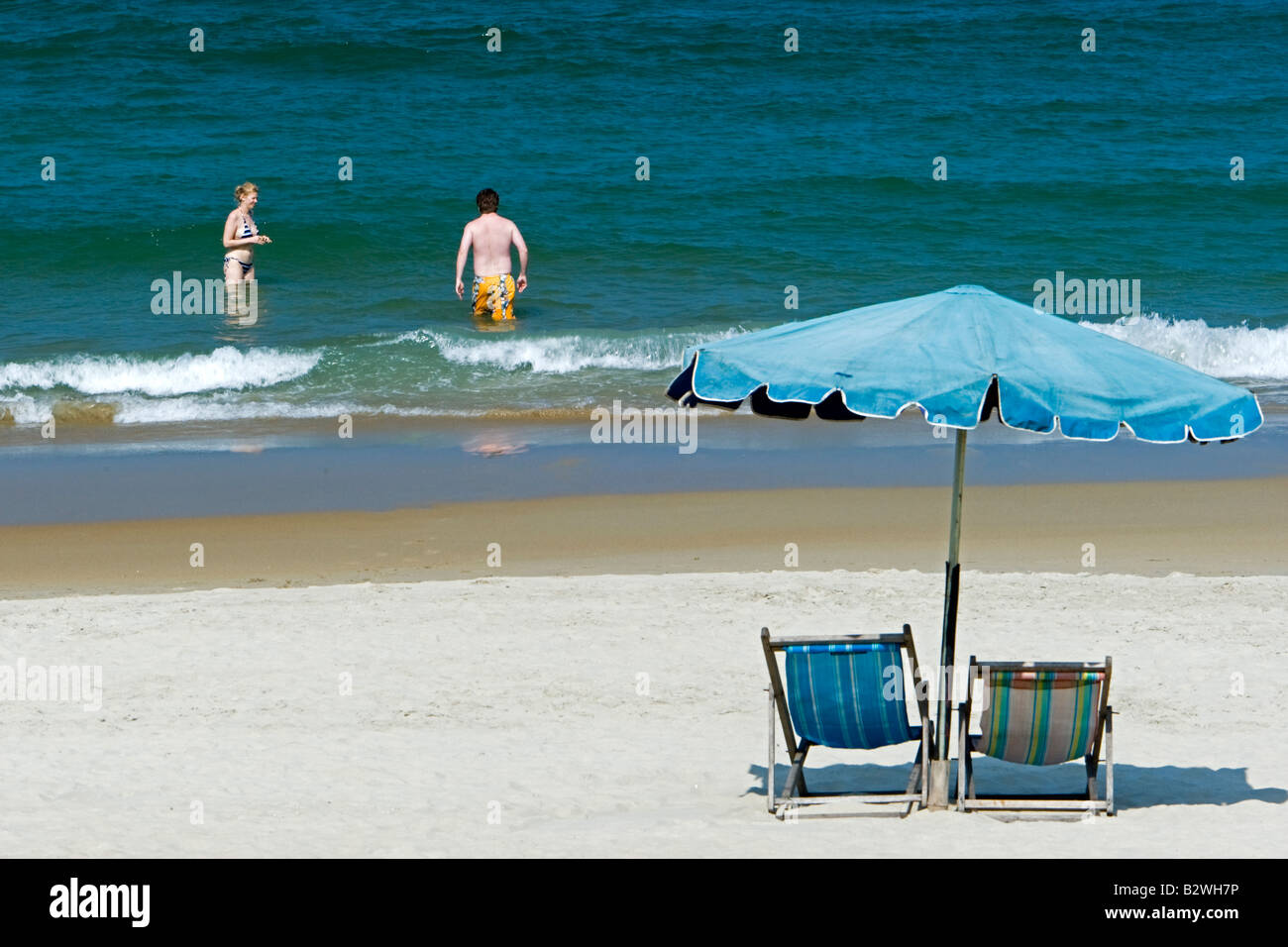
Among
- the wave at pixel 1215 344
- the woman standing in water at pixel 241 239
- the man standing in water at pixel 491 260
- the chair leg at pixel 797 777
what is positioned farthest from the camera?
the wave at pixel 1215 344

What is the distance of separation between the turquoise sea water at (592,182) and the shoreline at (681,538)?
11.3 ft

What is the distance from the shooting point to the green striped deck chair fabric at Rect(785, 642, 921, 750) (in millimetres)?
5395

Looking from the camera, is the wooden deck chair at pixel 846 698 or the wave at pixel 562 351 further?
the wave at pixel 562 351

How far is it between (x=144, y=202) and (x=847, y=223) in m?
9.44

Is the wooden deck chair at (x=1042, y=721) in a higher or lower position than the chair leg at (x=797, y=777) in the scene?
higher

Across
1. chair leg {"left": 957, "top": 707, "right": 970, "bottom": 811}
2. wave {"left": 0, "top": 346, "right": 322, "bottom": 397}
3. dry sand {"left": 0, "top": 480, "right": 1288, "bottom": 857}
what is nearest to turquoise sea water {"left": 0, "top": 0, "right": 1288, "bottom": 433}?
wave {"left": 0, "top": 346, "right": 322, "bottom": 397}

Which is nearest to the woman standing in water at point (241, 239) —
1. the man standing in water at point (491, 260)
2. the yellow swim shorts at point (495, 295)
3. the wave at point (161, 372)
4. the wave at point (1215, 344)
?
the wave at point (161, 372)

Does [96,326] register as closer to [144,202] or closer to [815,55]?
[144,202]

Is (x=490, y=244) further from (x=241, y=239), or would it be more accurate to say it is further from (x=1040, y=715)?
(x=1040, y=715)

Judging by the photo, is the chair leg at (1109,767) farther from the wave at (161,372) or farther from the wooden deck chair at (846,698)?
the wave at (161,372)

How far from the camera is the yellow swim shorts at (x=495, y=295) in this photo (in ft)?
50.0

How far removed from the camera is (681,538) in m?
9.35

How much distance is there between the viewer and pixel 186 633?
24.8 feet

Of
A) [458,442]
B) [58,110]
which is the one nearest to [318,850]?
[458,442]
